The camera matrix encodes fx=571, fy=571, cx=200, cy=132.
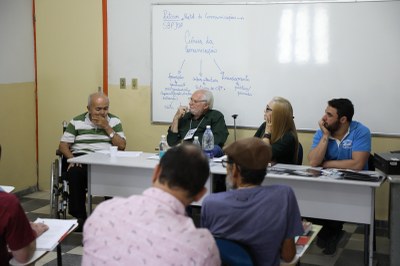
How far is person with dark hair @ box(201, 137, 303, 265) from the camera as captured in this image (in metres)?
2.32

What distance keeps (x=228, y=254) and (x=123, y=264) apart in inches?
20.3

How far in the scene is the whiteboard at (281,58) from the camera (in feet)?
16.5

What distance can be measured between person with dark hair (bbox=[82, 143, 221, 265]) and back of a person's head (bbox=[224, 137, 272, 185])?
55cm

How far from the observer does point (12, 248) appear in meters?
2.38

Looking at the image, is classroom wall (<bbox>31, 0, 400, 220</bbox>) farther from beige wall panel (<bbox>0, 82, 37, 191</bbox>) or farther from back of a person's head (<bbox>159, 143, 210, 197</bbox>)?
back of a person's head (<bbox>159, 143, 210, 197</bbox>)

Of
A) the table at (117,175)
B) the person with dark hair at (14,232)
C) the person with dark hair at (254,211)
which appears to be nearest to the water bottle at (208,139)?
the table at (117,175)

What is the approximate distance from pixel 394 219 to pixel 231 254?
2045 millimetres

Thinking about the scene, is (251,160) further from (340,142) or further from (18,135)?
(18,135)

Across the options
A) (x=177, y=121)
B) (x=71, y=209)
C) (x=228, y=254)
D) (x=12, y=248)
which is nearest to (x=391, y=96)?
(x=177, y=121)

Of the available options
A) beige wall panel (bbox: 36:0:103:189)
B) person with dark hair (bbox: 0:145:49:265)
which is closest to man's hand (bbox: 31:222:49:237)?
person with dark hair (bbox: 0:145:49:265)

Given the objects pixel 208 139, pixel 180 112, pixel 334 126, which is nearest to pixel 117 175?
pixel 208 139

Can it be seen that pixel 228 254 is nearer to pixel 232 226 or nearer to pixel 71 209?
pixel 232 226

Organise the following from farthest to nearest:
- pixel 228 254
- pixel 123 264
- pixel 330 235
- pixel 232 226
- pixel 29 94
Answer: pixel 29 94 → pixel 330 235 → pixel 232 226 → pixel 228 254 → pixel 123 264

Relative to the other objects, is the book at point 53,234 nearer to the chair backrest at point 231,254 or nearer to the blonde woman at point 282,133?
the chair backrest at point 231,254
